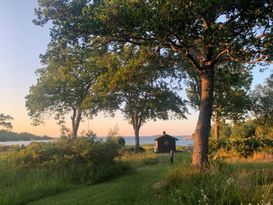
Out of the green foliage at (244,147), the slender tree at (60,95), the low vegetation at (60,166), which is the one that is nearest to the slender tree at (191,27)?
the low vegetation at (60,166)

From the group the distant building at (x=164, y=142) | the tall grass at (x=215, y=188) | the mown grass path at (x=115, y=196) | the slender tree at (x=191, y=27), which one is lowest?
the mown grass path at (x=115, y=196)

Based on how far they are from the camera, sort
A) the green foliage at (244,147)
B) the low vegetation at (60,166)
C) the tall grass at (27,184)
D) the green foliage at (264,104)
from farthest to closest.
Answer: the green foliage at (264,104) < the green foliage at (244,147) < the low vegetation at (60,166) < the tall grass at (27,184)

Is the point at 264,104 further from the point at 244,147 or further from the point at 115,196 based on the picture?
the point at 115,196

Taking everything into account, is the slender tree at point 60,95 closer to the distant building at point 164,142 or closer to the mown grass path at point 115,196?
the distant building at point 164,142

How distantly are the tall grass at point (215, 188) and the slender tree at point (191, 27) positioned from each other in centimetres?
258

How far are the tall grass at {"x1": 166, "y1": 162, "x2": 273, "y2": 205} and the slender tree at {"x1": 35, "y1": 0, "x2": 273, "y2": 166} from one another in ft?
8.46

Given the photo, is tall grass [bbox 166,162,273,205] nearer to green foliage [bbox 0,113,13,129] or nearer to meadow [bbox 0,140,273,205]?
meadow [bbox 0,140,273,205]

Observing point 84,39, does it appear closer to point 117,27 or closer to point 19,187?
point 117,27

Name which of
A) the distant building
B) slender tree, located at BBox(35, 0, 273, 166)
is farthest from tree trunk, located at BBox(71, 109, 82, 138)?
slender tree, located at BBox(35, 0, 273, 166)

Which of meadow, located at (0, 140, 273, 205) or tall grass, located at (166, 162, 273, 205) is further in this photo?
meadow, located at (0, 140, 273, 205)

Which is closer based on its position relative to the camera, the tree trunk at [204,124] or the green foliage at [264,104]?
the tree trunk at [204,124]

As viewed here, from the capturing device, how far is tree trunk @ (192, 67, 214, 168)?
14.2 m

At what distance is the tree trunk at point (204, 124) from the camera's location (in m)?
14.2


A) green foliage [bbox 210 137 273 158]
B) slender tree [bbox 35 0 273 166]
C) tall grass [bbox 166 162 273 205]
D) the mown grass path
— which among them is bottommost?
the mown grass path
